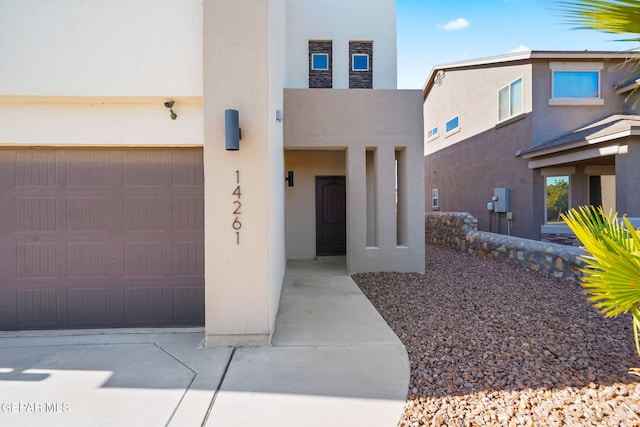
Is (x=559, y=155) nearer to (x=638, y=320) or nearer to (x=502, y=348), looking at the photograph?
(x=502, y=348)

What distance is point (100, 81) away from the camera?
3.97 m

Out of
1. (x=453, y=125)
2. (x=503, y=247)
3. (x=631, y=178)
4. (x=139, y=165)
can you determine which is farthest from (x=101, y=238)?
(x=453, y=125)

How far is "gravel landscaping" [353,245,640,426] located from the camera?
8.47 ft

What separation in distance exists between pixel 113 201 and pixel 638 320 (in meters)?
5.40

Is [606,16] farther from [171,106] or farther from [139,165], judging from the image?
[139,165]

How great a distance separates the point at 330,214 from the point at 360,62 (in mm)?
4718

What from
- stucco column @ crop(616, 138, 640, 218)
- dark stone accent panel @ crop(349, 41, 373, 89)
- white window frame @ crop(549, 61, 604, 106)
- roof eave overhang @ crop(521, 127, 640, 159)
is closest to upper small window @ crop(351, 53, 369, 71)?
dark stone accent panel @ crop(349, 41, 373, 89)

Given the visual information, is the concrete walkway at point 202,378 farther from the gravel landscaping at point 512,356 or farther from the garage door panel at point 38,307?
the gravel landscaping at point 512,356

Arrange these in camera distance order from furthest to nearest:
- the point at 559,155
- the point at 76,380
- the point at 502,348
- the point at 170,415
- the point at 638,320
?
the point at 559,155, the point at 502,348, the point at 76,380, the point at 170,415, the point at 638,320

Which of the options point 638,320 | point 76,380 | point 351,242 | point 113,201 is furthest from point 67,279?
point 638,320

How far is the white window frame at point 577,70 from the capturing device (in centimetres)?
1055

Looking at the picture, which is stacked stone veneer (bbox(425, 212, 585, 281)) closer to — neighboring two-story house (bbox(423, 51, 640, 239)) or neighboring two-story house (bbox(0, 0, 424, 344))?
neighboring two-story house (bbox(423, 51, 640, 239))

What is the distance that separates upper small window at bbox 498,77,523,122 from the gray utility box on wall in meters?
2.63

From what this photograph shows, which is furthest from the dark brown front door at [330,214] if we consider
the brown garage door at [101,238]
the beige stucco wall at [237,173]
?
the beige stucco wall at [237,173]
